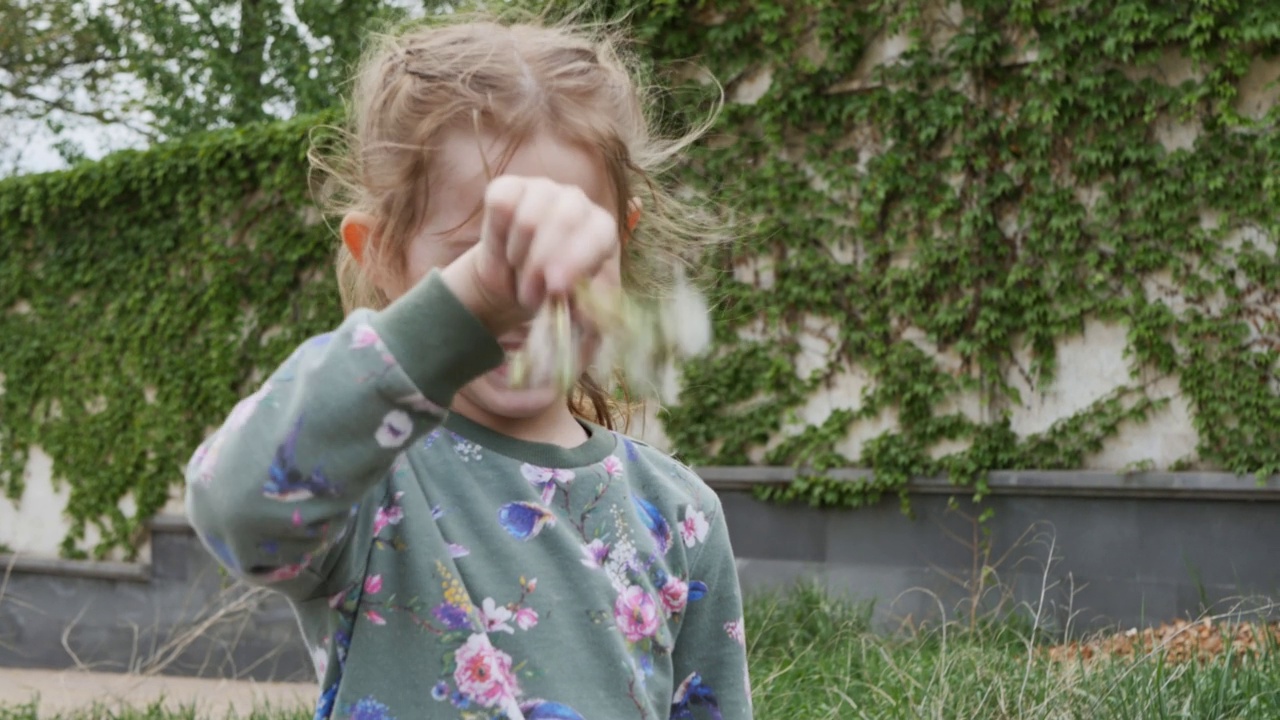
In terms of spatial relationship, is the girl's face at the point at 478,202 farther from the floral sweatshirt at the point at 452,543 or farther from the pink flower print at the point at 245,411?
the pink flower print at the point at 245,411

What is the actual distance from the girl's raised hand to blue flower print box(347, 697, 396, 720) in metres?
0.45

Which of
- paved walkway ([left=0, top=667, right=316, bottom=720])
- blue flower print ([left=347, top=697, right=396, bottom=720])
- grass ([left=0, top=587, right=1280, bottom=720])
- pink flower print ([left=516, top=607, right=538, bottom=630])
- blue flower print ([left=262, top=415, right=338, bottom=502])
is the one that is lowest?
paved walkway ([left=0, top=667, right=316, bottom=720])

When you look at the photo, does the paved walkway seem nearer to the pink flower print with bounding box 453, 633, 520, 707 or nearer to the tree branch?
the pink flower print with bounding box 453, 633, 520, 707

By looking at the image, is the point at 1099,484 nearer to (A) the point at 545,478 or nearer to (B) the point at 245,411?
(A) the point at 545,478

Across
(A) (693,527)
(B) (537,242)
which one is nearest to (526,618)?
(A) (693,527)

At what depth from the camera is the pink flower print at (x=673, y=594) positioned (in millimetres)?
1353

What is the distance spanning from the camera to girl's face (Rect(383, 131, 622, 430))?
47.5 inches

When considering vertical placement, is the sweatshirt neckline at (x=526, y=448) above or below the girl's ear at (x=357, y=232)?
below

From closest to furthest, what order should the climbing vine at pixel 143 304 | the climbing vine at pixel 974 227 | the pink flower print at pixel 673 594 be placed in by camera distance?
1. the pink flower print at pixel 673 594
2. the climbing vine at pixel 974 227
3. the climbing vine at pixel 143 304

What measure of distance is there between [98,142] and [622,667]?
15936 mm

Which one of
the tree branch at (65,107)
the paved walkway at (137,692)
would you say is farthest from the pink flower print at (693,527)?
the tree branch at (65,107)

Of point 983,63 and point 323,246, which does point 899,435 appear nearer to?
point 983,63

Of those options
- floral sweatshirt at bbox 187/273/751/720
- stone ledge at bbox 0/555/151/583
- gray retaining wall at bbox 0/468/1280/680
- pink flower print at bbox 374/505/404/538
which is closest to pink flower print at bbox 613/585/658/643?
floral sweatshirt at bbox 187/273/751/720

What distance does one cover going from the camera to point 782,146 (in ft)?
19.7
